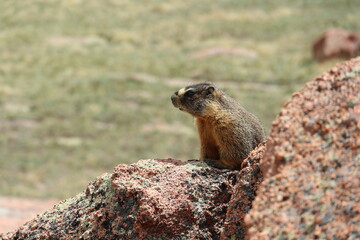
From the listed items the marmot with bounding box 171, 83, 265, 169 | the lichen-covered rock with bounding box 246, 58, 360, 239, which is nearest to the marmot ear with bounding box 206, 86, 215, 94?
the marmot with bounding box 171, 83, 265, 169

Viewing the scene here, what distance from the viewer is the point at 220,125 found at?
6.43 meters

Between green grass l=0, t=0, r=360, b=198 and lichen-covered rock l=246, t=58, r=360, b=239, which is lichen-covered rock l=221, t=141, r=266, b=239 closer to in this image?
lichen-covered rock l=246, t=58, r=360, b=239

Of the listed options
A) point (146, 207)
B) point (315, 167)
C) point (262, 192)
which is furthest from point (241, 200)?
point (315, 167)

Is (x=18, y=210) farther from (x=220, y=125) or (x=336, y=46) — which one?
(x=336, y=46)

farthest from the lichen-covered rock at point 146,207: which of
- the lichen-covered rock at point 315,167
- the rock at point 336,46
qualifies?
the rock at point 336,46

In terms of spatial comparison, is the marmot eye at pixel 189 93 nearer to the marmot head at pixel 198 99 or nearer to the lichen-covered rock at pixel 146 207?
the marmot head at pixel 198 99

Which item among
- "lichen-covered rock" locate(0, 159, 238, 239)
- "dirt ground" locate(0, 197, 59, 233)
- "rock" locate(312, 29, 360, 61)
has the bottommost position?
"lichen-covered rock" locate(0, 159, 238, 239)

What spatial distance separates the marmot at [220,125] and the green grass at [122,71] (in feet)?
39.9

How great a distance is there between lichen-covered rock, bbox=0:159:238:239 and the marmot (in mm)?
687

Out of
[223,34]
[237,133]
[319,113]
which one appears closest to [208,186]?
[237,133]

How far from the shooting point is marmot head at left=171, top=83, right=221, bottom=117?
6750 mm

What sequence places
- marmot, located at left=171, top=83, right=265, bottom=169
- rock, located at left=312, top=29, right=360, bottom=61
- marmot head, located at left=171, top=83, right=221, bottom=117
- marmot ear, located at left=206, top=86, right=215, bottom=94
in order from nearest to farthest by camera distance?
marmot, located at left=171, top=83, right=265, bottom=169, marmot head, located at left=171, top=83, right=221, bottom=117, marmot ear, located at left=206, top=86, right=215, bottom=94, rock, located at left=312, top=29, right=360, bottom=61

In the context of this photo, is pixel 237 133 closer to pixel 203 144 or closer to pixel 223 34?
pixel 203 144

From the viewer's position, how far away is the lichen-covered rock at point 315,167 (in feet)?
10.8
